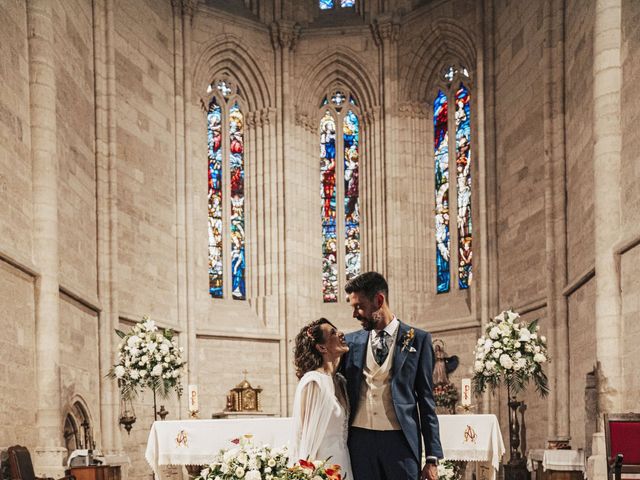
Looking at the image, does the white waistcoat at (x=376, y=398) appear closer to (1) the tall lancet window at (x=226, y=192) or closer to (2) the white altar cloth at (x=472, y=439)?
(2) the white altar cloth at (x=472, y=439)

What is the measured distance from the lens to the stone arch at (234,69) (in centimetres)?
1844

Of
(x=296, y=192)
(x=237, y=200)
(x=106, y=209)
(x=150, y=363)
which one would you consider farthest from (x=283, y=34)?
(x=150, y=363)


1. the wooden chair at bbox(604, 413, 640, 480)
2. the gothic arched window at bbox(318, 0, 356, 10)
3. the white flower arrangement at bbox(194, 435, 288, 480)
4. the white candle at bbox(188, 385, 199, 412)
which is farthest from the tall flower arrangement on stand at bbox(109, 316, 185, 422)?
the gothic arched window at bbox(318, 0, 356, 10)

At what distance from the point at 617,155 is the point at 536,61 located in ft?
15.8

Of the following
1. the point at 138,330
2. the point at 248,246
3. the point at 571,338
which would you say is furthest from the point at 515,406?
the point at 248,246

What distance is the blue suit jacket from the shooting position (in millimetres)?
4770

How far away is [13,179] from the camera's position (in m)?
11.3

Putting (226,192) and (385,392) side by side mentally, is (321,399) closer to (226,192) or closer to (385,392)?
(385,392)

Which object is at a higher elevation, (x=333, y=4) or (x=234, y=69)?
(x=333, y=4)

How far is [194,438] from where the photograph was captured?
33.5 ft

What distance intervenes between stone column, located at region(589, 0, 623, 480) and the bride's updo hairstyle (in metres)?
6.48

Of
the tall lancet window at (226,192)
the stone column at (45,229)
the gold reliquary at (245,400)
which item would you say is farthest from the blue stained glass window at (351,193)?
the stone column at (45,229)

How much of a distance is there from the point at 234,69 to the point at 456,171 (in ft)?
15.0

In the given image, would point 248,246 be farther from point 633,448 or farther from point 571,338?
point 633,448
